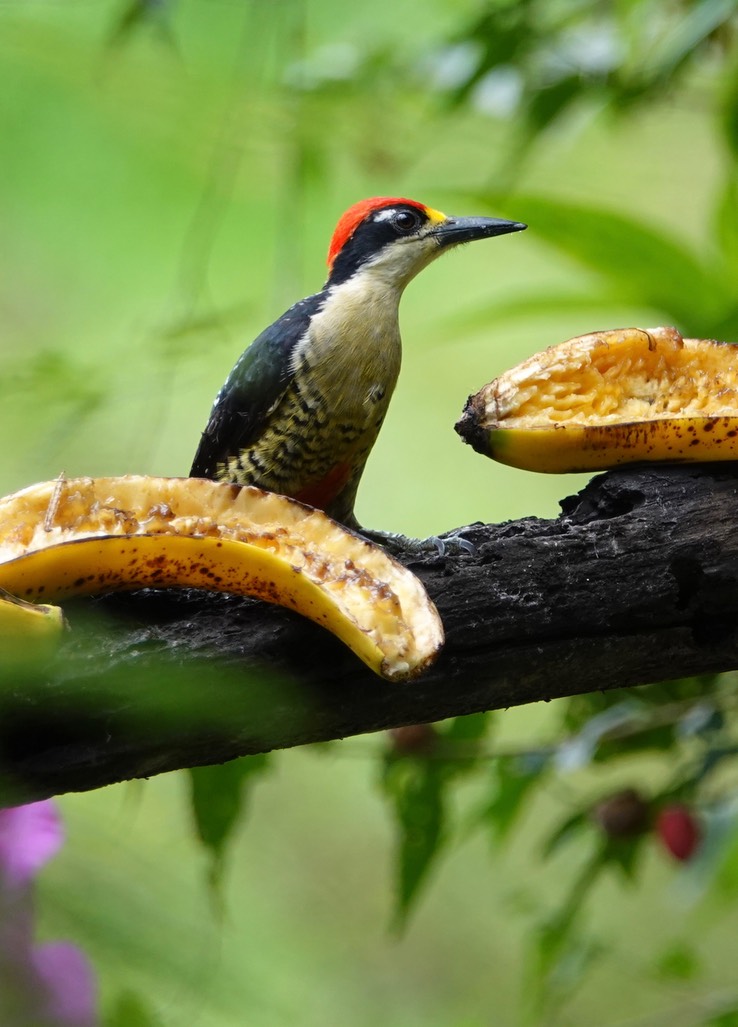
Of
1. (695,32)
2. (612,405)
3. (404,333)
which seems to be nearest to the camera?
(612,405)

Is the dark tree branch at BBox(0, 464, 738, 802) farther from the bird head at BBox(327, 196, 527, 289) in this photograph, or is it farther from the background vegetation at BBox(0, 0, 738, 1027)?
the bird head at BBox(327, 196, 527, 289)

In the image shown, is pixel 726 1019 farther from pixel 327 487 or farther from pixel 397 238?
pixel 397 238

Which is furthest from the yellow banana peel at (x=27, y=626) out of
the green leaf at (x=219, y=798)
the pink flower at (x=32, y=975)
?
the green leaf at (x=219, y=798)

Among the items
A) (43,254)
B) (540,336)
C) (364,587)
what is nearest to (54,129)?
(43,254)

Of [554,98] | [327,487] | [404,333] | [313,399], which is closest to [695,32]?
[554,98]

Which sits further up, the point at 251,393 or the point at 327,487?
the point at 251,393

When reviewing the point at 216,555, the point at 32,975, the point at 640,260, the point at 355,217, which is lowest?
the point at 32,975
